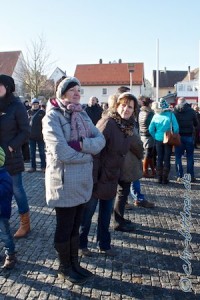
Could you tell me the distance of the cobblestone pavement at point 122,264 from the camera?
3.58 meters

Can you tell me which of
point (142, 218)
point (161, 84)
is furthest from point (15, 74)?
point (142, 218)

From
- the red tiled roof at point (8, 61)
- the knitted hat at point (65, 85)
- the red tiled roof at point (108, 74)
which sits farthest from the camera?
the red tiled roof at point (108, 74)

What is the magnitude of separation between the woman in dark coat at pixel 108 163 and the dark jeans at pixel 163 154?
395 cm

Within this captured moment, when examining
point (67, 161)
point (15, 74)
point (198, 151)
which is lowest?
point (198, 151)

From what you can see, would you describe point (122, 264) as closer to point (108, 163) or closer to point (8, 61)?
point (108, 163)

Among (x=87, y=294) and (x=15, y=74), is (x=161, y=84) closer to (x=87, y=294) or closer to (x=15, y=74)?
(x=15, y=74)

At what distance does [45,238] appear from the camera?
4.94 m

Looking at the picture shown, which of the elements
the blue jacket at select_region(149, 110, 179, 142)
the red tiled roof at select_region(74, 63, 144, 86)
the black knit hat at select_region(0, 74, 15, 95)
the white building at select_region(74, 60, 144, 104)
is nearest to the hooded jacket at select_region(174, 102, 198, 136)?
the blue jacket at select_region(149, 110, 179, 142)

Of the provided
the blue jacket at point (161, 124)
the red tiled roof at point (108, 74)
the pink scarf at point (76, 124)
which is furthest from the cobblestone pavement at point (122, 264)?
the red tiled roof at point (108, 74)

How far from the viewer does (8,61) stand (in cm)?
5572

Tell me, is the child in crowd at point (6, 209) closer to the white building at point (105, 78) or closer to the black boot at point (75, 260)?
the black boot at point (75, 260)

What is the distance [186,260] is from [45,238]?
1.86m

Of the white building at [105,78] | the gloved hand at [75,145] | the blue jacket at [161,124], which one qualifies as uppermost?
the white building at [105,78]

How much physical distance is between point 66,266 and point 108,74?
209 ft
